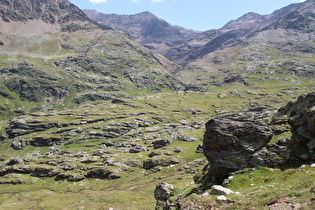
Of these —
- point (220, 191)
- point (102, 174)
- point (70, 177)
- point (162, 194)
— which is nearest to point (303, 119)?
point (220, 191)

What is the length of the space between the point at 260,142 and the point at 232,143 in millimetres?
3802

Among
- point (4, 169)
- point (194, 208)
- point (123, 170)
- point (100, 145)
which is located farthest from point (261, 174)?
point (100, 145)

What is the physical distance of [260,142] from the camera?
32.0m

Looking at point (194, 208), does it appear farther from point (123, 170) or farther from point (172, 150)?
point (172, 150)

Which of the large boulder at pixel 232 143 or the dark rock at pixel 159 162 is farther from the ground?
the large boulder at pixel 232 143

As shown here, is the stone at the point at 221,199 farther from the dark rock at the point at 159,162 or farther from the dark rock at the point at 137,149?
the dark rock at the point at 137,149

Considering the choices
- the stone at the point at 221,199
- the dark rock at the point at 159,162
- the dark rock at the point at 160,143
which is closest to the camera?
the stone at the point at 221,199

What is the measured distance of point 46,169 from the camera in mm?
129125

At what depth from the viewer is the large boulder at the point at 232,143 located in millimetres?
31656

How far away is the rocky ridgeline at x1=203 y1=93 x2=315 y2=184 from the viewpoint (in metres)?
29.1

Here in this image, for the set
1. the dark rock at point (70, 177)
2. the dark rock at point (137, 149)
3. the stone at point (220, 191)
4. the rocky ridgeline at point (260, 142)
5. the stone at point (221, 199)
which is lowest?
the dark rock at point (70, 177)

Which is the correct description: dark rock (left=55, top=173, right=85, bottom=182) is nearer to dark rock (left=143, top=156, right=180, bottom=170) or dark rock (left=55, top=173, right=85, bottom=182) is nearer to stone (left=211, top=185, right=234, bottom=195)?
dark rock (left=143, top=156, right=180, bottom=170)

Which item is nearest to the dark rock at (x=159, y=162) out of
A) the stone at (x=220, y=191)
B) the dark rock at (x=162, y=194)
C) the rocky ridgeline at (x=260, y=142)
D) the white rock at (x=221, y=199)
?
the rocky ridgeline at (x=260, y=142)

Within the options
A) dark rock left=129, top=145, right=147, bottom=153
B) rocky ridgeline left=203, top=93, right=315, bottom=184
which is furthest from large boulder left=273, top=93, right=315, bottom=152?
dark rock left=129, top=145, right=147, bottom=153
